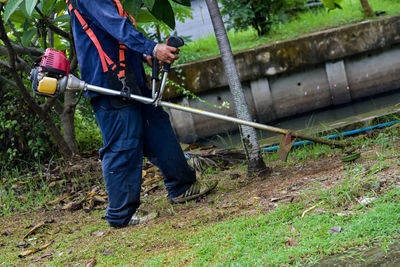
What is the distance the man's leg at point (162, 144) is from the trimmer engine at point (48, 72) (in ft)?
2.08

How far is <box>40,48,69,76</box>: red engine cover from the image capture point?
330cm

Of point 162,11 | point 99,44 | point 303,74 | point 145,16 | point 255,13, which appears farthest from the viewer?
point 255,13

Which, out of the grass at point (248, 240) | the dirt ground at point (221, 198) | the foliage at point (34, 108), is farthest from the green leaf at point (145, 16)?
the grass at point (248, 240)

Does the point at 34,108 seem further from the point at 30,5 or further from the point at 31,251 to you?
the point at 30,5

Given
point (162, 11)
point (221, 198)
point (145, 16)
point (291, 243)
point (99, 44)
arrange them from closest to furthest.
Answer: point (291, 243)
point (162, 11)
point (99, 44)
point (221, 198)
point (145, 16)

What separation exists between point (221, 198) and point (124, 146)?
2.64ft

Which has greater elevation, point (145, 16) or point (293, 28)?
point (145, 16)

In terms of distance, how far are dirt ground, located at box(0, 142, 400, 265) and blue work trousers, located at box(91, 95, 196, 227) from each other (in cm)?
19

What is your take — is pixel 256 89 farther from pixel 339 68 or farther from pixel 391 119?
pixel 391 119

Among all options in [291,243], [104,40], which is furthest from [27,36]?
[291,243]

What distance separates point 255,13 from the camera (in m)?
7.71

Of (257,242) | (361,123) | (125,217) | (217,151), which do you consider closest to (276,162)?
(217,151)

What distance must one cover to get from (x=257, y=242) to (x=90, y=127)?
176 inches

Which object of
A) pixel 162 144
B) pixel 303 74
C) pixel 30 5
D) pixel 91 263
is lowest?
pixel 91 263
